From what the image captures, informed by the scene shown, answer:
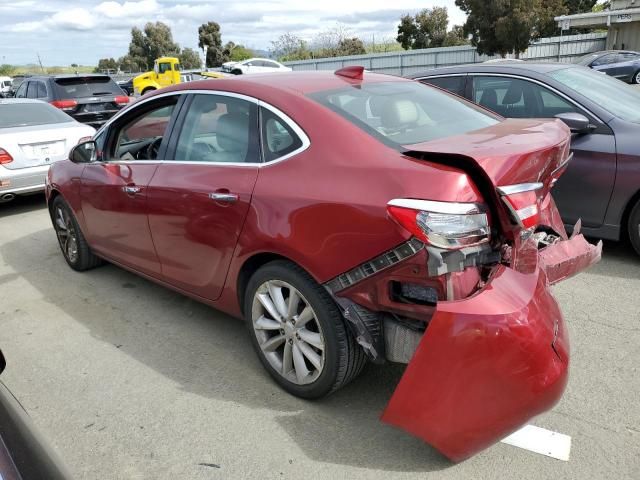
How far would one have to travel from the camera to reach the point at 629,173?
426 centimetres

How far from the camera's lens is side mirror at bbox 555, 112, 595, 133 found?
4.31m

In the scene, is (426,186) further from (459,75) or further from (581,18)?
(581,18)

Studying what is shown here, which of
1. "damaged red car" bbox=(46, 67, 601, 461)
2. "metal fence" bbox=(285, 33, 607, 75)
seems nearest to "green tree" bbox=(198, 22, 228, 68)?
"metal fence" bbox=(285, 33, 607, 75)

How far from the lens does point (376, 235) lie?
235 centimetres

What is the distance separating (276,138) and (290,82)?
0.46 metres

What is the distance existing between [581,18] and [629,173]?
38.2m

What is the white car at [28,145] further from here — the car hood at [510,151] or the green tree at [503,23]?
the green tree at [503,23]

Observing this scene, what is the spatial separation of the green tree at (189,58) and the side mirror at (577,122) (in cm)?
8117

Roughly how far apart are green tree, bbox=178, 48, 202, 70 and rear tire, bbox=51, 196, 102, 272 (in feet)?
261

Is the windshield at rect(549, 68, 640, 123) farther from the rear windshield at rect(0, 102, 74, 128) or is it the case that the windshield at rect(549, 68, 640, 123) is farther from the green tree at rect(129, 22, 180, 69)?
the green tree at rect(129, 22, 180, 69)

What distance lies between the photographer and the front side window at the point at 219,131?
10.1ft

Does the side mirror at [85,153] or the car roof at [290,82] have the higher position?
the car roof at [290,82]

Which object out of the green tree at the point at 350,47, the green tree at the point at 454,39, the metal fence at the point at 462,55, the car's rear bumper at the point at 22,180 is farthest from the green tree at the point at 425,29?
the car's rear bumper at the point at 22,180

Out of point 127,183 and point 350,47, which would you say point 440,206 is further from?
point 350,47
